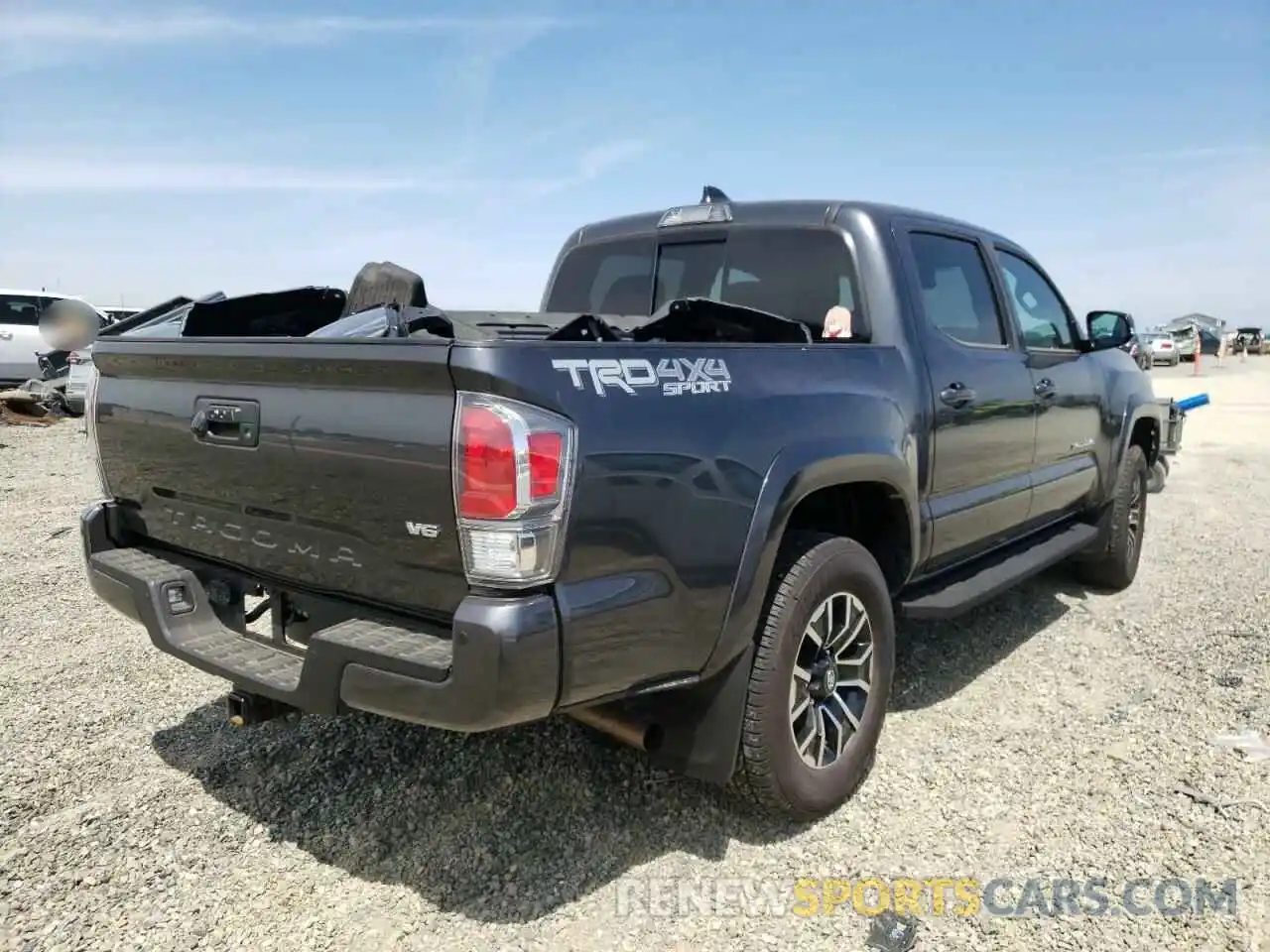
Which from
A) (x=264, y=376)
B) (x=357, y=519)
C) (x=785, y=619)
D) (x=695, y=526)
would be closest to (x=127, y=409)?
(x=264, y=376)

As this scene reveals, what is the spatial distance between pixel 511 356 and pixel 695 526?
2.21 ft

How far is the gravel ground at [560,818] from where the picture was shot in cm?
250

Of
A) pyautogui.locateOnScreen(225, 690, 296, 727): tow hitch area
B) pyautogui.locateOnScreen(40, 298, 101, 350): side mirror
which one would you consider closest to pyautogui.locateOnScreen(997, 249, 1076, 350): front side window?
pyautogui.locateOnScreen(225, 690, 296, 727): tow hitch area

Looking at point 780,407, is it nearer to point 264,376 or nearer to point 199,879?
point 264,376

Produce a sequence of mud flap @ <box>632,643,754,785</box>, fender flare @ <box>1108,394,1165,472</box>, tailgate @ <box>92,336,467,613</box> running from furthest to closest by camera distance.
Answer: fender flare @ <box>1108,394,1165,472</box>
mud flap @ <box>632,643,754,785</box>
tailgate @ <box>92,336,467,613</box>

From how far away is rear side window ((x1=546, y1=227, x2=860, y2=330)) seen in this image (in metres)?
3.64

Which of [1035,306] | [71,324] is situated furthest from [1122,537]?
[71,324]

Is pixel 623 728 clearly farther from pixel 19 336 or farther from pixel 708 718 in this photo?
pixel 19 336

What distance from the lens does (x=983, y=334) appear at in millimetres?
4113

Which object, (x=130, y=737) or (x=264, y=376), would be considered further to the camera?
(x=130, y=737)

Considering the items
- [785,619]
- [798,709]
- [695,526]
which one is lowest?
[798,709]

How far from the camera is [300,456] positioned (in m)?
2.43

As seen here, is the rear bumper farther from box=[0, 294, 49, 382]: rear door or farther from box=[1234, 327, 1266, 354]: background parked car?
box=[1234, 327, 1266, 354]: background parked car

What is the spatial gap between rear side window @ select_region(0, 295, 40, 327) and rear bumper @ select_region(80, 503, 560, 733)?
58.0 feet
